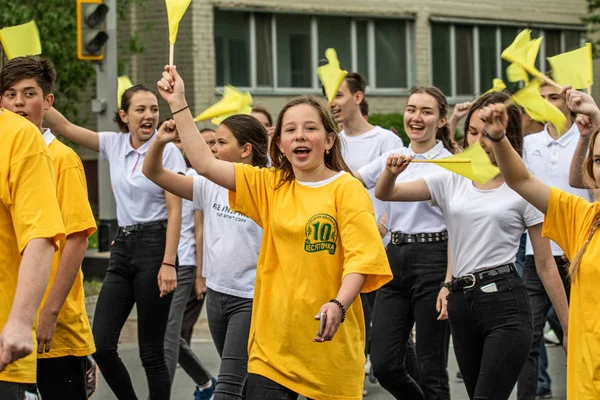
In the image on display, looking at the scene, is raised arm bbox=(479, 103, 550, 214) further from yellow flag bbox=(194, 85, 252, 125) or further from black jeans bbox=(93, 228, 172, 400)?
black jeans bbox=(93, 228, 172, 400)

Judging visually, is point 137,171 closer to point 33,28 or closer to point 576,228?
point 33,28

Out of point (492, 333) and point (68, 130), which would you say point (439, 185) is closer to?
point (492, 333)

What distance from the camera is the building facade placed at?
20156mm

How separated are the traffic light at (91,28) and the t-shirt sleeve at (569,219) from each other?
31.8 ft

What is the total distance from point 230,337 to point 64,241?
112 centimetres

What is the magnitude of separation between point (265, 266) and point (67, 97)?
49.1 feet

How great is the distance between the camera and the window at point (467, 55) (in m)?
23.7

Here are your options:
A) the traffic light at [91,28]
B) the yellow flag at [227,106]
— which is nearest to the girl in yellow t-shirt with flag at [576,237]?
the yellow flag at [227,106]

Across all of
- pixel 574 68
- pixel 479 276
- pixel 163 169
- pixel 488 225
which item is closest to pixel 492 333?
pixel 479 276

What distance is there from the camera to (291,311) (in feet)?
16.0

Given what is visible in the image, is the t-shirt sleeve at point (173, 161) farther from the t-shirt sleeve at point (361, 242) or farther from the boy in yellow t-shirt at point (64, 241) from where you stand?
the t-shirt sleeve at point (361, 242)

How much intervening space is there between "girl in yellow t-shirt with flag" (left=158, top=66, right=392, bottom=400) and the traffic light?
8.91 meters

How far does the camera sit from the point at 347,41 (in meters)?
22.4

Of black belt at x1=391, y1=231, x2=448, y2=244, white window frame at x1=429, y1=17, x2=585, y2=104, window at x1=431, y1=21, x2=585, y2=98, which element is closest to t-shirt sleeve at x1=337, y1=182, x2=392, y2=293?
black belt at x1=391, y1=231, x2=448, y2=244
